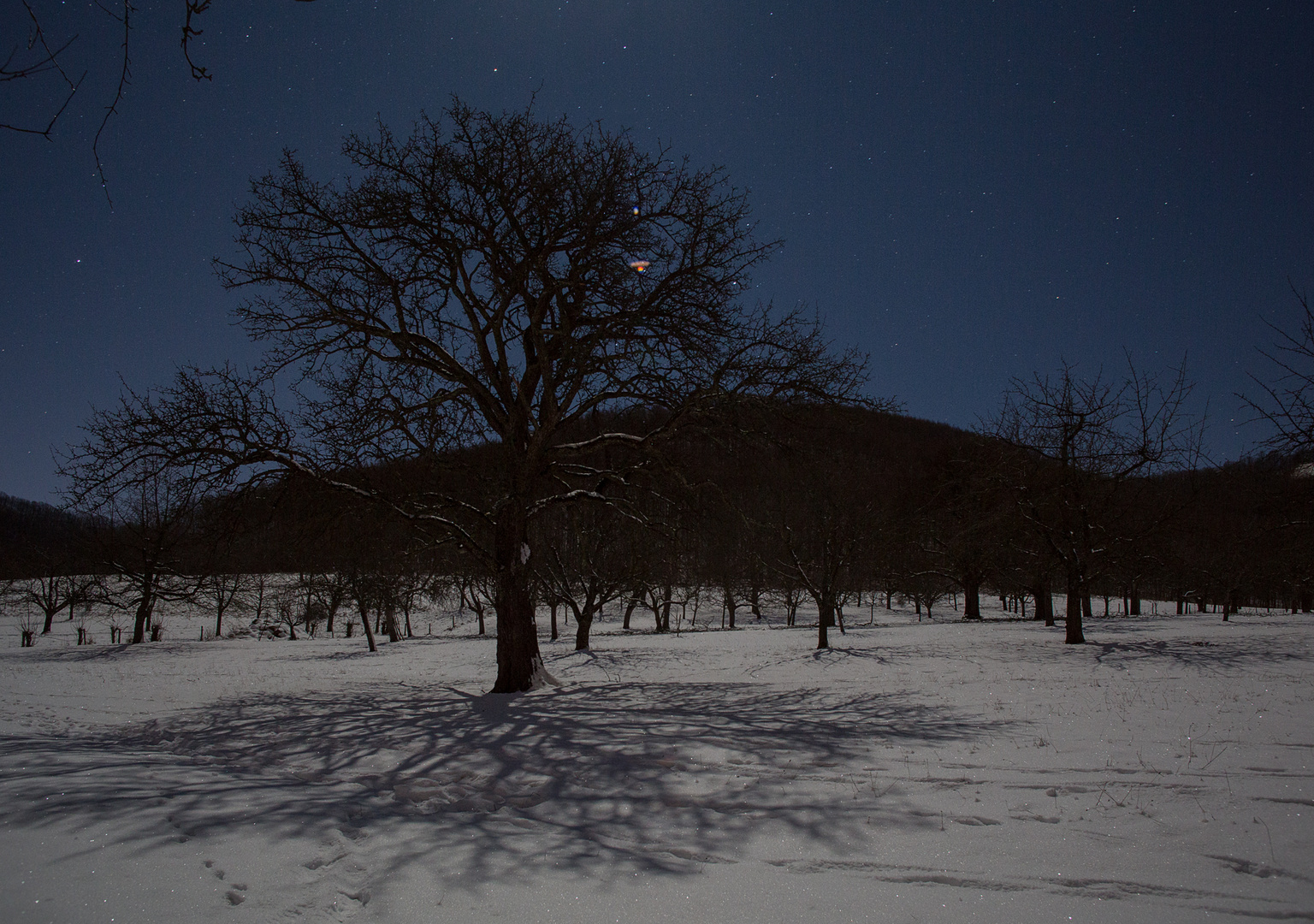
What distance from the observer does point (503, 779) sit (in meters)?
5.62

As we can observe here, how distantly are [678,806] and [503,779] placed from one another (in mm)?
1701

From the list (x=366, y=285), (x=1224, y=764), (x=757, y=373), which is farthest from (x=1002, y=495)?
(x=366, y=285)

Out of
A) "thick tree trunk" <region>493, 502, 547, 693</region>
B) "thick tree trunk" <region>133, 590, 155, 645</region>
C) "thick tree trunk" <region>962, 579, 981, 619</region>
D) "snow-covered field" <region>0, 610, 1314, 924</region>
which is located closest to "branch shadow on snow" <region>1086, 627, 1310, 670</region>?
"snow-covered field" <region>0, 610, 1314, 924</region>

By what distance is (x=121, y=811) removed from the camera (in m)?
3.87

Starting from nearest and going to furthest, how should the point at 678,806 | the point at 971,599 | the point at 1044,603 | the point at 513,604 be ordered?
the point at 678,806 → the point at 513,604 → the point at 1044,603 → the point at 971,599

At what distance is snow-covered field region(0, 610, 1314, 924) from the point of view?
3188 mm

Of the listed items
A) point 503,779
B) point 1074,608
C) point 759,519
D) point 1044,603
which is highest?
point 759,519

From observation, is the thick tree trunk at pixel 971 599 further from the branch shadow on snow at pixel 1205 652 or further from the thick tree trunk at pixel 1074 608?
the thick tree trunk at pixel 1074 608

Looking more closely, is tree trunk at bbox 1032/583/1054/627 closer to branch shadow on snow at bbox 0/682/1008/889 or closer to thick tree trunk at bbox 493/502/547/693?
branch shadow on snow at bbox 0/682/1008/889

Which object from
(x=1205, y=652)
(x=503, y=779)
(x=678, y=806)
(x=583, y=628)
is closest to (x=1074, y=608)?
(x=1205, y=652)

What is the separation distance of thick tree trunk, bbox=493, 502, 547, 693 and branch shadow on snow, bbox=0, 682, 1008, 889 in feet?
4.51

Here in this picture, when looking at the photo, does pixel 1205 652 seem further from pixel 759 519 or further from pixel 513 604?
pixel 513 604

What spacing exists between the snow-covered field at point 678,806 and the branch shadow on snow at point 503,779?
0.04 m

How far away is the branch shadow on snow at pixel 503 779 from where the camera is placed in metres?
3.89
